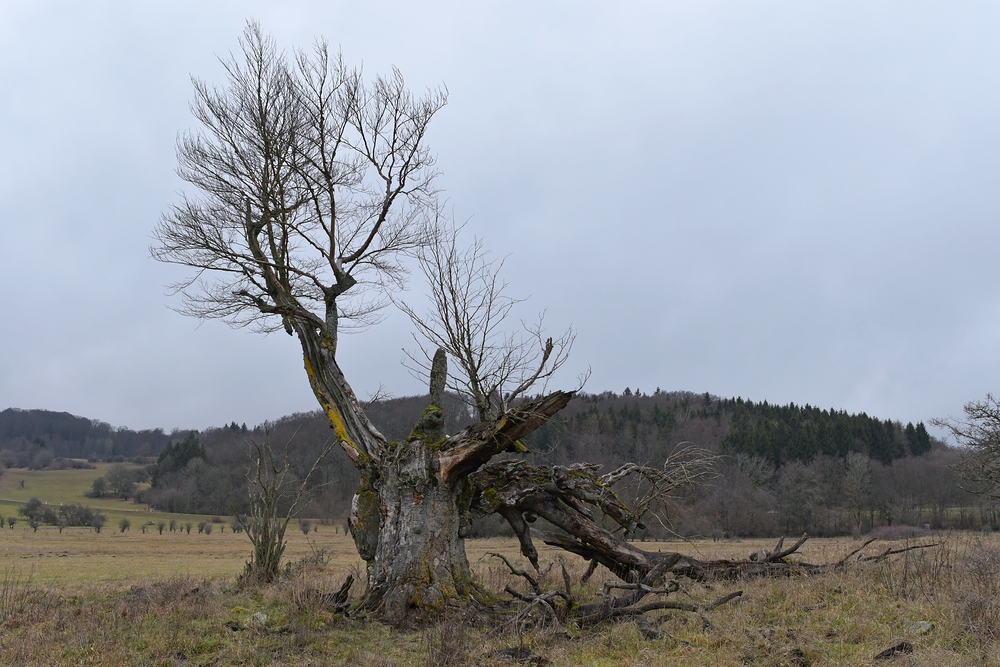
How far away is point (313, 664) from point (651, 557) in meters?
5.73

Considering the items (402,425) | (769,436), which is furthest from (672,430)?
(402,425)

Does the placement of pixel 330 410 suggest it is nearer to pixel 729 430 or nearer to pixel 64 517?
pixel 64 517

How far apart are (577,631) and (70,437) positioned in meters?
209

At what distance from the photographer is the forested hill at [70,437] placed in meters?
165

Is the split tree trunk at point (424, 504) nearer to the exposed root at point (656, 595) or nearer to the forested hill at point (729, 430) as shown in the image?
the exposed root at point (656, 595)

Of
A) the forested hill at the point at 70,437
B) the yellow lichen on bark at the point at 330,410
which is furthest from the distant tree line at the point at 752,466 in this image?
the forested hill at the point at 70,437

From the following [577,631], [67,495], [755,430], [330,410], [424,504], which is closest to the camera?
[577,631]

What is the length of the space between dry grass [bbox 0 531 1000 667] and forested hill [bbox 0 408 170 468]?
571ft

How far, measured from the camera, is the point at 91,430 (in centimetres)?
18512

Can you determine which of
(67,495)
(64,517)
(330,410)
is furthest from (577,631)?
(67,495)

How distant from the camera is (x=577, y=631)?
7973 mm

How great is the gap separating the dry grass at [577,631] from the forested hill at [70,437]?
174m

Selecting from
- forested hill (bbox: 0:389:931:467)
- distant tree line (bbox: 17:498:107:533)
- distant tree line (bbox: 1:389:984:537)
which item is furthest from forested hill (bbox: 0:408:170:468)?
forested hill (bbox: 0:389:931:467)

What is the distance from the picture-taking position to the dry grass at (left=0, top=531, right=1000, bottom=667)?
248 inches
